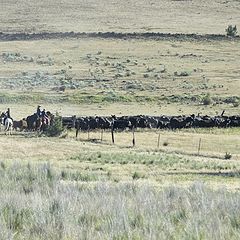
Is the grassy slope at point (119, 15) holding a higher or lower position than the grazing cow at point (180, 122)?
higher

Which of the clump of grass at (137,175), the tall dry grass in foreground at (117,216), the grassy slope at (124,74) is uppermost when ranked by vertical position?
the tall dry grass in foreground at (117,216)

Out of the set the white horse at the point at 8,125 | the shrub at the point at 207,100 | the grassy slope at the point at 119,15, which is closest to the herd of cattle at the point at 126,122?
the white horse at the point at 8,125

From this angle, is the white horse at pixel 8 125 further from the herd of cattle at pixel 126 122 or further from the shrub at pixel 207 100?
the shrub at pixel 207 100

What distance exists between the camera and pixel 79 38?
104 meters

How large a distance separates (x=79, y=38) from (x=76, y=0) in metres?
43.6

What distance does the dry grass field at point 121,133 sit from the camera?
9.16m

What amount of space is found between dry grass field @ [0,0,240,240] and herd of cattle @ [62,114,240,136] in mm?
745

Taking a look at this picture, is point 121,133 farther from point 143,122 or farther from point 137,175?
point 137,175

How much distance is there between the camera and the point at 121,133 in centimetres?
3825

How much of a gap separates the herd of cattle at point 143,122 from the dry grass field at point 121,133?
2.44 ft

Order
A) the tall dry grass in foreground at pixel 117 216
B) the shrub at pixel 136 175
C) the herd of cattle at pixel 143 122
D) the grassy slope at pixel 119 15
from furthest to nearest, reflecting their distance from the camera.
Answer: the grassy slope at pixel 119 15 → the herd of cattle at pixel 143 122 → the shrub at pixel 136 175 → the tall dry grass in foreground at pixel 117 216

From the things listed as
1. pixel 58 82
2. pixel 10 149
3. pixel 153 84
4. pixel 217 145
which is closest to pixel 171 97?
pixel 153 84

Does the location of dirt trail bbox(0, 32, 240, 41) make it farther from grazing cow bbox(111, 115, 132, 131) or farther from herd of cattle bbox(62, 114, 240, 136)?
grazing cow bbox(111, 115, 132, 131)

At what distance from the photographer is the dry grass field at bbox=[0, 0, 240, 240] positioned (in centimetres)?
916
